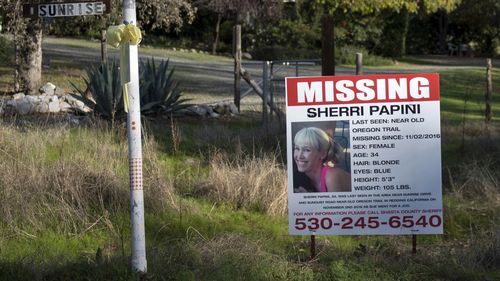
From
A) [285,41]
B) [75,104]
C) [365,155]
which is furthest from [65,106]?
[285,41]

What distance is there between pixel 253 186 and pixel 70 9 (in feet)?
9.52

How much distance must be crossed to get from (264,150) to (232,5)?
712 inches

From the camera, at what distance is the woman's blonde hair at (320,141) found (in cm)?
713

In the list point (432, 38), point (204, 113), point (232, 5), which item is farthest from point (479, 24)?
point (204, 113)

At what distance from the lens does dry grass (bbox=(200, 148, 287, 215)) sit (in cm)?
884

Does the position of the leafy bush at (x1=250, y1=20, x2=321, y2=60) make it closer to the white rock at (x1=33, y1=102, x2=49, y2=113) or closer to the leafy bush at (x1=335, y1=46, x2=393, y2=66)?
the leafy bush at (x1=335, y1=46, x2=393, y2=66)

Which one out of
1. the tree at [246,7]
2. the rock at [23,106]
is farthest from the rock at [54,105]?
the tree at [246,7]

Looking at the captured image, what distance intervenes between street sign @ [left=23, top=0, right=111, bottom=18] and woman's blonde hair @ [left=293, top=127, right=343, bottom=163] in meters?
1.99

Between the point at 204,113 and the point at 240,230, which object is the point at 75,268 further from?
the point at 204,113

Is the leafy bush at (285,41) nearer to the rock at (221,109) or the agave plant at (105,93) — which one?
the rock at (221,109)

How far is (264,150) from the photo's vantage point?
1111 cm

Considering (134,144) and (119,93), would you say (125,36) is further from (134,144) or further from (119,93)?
(119,93)

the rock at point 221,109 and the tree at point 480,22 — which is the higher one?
the tree at point 480,22

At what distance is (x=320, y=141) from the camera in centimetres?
712
